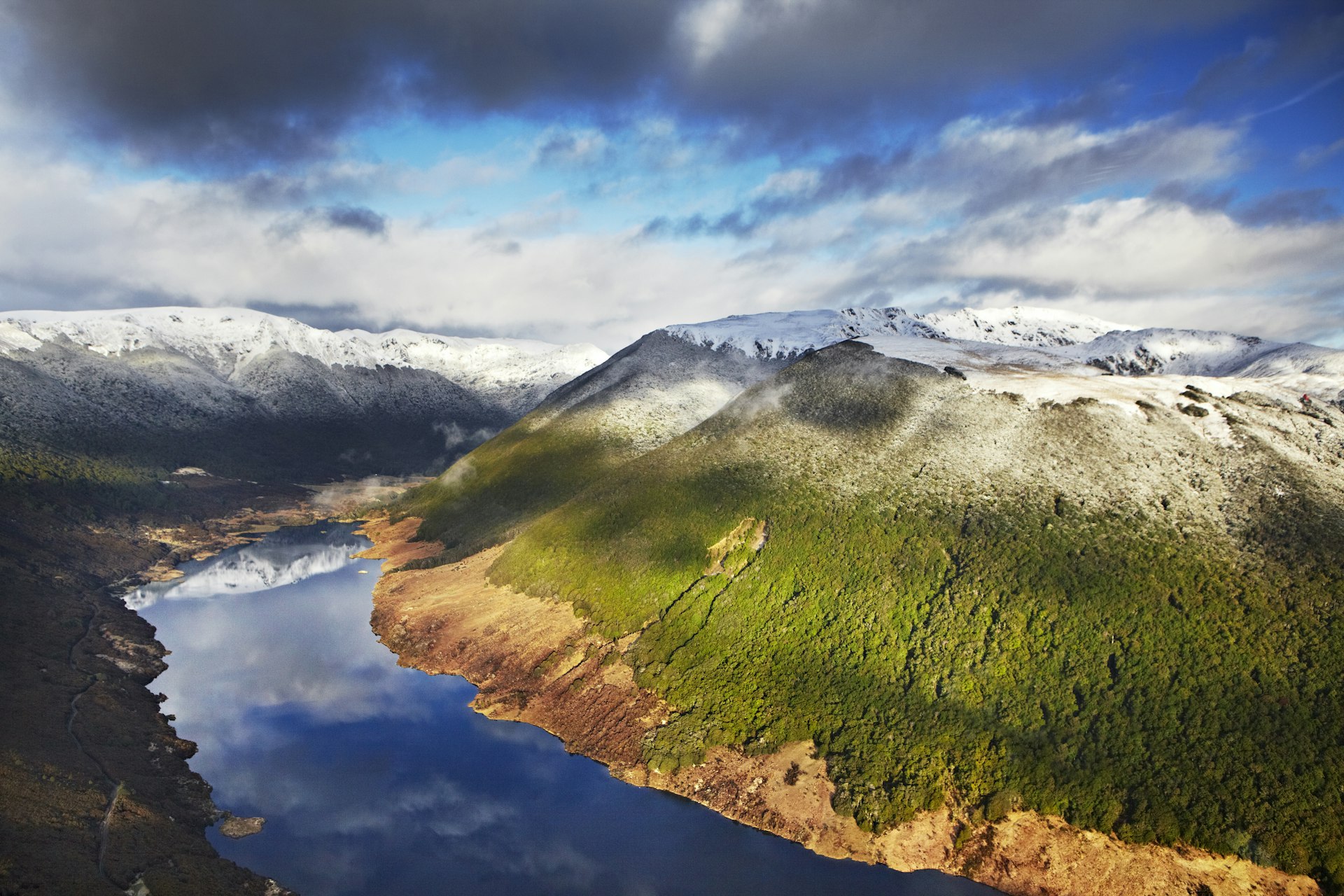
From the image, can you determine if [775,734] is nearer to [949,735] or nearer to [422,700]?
[949,735]

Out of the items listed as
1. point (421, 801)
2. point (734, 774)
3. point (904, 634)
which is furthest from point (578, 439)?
point (734, 774)

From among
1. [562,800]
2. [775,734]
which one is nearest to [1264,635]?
[775,734]

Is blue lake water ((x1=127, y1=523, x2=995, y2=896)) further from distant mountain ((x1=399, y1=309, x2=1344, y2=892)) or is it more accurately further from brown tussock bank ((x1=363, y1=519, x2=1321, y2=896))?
distant mountain ((x1=399, y1=309, x2=1344, y2=892))

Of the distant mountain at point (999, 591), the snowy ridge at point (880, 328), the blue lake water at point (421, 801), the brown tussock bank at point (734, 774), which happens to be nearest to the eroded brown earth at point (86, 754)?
the blue lake water at point (421, 801)

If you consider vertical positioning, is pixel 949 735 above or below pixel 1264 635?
below

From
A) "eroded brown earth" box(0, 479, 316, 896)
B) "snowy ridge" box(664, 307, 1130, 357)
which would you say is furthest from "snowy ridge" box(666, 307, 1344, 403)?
"eroded brown earth" box(0, 479, 316, 896)

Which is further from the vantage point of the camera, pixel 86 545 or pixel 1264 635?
pixel 86 545
